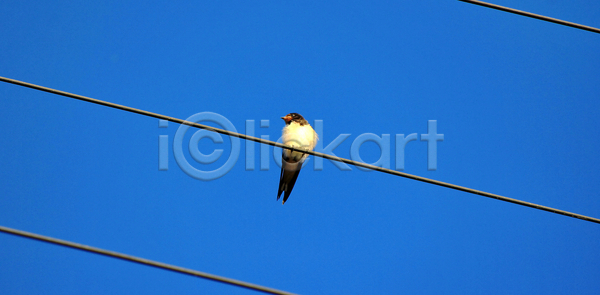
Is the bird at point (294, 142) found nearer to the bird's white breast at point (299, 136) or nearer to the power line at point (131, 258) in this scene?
the bird's white breast at point (299, 136)

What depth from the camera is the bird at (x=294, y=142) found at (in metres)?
7.43

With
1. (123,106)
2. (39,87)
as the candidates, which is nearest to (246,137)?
(123,106)

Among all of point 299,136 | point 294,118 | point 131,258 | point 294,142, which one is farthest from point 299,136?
point 131,258

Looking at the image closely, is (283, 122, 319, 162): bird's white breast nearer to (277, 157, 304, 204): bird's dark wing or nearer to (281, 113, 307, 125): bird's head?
(281, 113, 307, 125): bird's head

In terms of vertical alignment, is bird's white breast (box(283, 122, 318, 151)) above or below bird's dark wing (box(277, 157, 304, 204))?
above

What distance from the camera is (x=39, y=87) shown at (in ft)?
12.0

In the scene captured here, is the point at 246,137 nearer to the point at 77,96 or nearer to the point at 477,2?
the point at 77,96

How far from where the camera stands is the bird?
24.4ft

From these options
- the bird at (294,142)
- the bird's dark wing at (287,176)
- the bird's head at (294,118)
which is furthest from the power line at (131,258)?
the bird's dark wing at (287,176)

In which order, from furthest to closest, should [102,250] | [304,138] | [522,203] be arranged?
[304,138] < [522,203] < [102,250]

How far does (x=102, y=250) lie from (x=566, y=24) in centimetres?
380

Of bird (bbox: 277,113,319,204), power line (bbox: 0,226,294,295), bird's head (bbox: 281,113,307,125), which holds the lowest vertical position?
power line (bbox: 0,226,294,295)

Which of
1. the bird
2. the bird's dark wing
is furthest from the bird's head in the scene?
the bird's dark wing

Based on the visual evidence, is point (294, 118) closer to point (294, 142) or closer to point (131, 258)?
point (294, 142)
